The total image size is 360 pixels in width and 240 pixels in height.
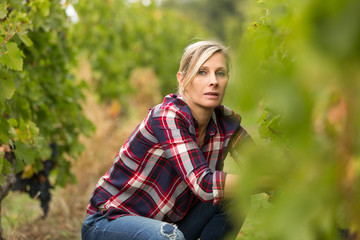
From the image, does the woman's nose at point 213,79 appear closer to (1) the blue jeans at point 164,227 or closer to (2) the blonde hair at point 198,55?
(2) the blonde hair at point 198,55

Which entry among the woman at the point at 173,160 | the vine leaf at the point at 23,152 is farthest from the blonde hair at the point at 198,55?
the vine leaf at the point at 23,152

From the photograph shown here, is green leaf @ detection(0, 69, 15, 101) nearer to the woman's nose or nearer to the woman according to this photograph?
the woman

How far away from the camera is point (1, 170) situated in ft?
8.23

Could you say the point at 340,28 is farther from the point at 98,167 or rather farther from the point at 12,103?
the point at 98,167

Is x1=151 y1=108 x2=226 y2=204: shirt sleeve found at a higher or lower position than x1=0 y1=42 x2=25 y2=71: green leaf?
lower

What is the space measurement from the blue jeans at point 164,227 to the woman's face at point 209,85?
60 cm

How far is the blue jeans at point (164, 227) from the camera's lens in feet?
7.40

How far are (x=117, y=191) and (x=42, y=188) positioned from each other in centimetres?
178

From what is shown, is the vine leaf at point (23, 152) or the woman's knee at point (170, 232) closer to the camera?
the woman's knee at point (170, 232)

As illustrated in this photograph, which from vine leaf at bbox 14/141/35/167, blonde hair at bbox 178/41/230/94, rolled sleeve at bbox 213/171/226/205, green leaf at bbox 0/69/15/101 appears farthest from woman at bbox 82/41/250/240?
green leaf at bbox 0/69/15/101

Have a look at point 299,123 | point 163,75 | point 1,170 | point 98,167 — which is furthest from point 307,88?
point 163,75

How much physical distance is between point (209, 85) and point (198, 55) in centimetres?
17

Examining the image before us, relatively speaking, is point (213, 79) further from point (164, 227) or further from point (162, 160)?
point (164, 227)

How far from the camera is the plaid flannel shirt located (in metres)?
2.24
